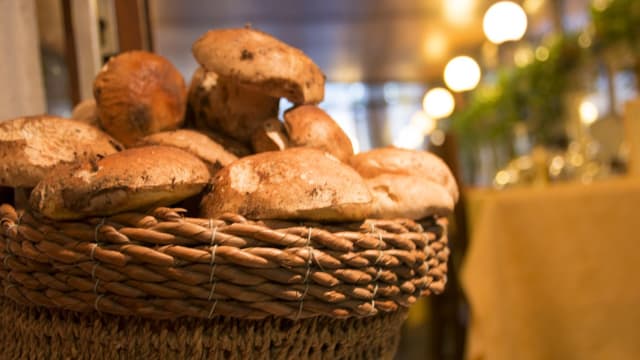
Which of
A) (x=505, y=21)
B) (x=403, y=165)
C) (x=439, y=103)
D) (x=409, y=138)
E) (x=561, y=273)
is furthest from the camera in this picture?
(x=409, y=138)

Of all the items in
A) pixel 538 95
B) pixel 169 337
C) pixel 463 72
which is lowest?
pixel 169 337

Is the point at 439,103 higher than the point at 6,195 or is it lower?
higher

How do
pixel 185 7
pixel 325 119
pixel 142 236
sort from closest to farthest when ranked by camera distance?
pixel 142 236 → pixel 325 119 → pixel 185 7

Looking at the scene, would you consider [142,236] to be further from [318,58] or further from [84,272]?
[318,58]

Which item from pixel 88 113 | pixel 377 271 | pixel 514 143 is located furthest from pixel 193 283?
pixel 514 143

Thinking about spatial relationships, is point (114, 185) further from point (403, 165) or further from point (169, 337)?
point (403, 165)

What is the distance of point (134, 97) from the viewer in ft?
2.17

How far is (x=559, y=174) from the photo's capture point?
8.52 ft

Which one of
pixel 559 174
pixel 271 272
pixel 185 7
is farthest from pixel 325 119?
pixel 185 7

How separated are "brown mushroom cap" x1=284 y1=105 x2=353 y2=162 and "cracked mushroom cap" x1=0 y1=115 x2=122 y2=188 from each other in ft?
0.64

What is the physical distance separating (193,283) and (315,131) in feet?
0.83

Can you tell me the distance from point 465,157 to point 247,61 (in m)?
5.37

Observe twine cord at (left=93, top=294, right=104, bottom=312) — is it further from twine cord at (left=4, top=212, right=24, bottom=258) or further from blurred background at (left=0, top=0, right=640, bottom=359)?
blurred background at (left=0, top=0, right=640, bottom=359)

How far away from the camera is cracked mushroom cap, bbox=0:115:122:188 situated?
55 cm
